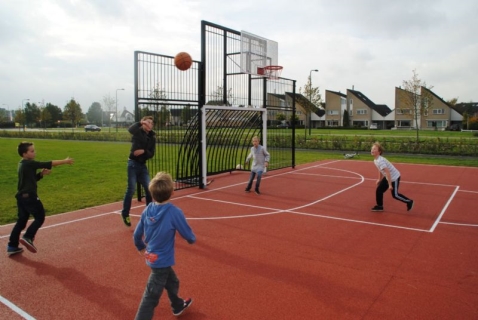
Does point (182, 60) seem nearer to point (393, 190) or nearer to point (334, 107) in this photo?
point (393, 190)

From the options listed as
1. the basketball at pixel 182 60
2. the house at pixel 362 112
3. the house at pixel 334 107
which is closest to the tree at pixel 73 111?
the house at pixel 334 107

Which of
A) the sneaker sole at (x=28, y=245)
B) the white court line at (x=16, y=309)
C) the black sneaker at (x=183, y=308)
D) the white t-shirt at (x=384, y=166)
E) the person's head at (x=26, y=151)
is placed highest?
the person's head at (x=26, y=151)

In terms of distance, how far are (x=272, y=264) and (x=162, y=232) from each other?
95.7 inches

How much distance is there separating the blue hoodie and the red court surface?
881 mm

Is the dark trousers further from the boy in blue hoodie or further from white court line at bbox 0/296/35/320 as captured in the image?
white court line at bbox 0/296/35/320

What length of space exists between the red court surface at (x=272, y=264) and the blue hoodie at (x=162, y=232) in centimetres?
88

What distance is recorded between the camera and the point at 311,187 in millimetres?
12234

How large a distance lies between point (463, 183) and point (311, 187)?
5.35m

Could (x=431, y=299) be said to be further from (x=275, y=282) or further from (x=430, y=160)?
(x=430, y=160)

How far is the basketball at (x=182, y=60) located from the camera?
1058 centimetres

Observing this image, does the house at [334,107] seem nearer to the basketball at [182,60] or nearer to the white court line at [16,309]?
the basketball at [182,60]

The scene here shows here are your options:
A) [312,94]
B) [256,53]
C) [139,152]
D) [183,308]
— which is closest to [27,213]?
[139,152]

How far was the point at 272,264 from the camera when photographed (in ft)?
18.6

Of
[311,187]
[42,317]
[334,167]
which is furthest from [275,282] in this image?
[334,167]
